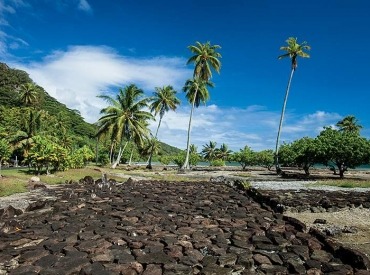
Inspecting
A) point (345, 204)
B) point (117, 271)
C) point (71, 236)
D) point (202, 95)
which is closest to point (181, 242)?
point (117, 271)

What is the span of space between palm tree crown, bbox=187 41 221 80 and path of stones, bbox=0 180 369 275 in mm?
37781

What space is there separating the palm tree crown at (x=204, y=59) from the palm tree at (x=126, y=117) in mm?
8904

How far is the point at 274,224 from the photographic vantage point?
1014 cm

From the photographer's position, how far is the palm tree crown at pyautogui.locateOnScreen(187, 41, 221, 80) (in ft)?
156

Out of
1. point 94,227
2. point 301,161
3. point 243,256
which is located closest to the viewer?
point 243,256

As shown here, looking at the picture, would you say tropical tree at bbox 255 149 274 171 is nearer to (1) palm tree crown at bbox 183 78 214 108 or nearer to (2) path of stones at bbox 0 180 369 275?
(1) palm tree crown at bbox 183 78 214 108

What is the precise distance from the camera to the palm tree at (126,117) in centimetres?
4153

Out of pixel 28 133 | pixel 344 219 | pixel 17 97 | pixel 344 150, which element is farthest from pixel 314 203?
pixel 17 97

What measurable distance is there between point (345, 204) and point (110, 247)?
1179cm

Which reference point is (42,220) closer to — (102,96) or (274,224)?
(274,224)

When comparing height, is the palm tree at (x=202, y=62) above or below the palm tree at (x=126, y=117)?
above

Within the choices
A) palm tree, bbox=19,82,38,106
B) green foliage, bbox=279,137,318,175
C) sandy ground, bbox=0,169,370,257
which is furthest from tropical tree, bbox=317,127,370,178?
palm tree, bbox=19,82,38,106

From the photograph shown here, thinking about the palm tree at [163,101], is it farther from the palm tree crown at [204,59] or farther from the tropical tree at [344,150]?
the tropical tree at [344,150]

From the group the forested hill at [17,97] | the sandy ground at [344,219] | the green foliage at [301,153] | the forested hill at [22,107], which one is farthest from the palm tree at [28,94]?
the sandy ground at [344,219]
